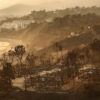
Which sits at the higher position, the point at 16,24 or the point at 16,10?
the point at 16,10

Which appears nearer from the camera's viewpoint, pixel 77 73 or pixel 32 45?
pixel 77 73

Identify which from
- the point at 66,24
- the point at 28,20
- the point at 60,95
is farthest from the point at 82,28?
the point at 60,95

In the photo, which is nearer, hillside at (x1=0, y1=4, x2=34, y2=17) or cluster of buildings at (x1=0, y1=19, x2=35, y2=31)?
cluster of buildings at (x1=0, y1=19, x2=35, y2=31)

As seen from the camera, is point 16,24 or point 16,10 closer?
point 16,24

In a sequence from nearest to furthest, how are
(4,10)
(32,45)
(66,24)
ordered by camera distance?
(32,45) < (66,24) < (4,10)

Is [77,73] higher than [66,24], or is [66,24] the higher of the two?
[66,24]

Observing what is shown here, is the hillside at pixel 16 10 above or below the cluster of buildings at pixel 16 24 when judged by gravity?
above

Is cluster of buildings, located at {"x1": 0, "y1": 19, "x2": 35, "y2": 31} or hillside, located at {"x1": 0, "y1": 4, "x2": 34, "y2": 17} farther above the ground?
hillside, located at {"x1": 0, "y1": 4, "x2": 34, "y2": 17}

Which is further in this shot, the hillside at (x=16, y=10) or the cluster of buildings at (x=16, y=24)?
the hillside at (x=16, y=10)

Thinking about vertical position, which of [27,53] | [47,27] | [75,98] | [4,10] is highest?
[4,10]

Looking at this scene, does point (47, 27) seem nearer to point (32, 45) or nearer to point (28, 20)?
point (32, 45)

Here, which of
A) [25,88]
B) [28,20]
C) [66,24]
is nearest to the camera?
[25,88]
